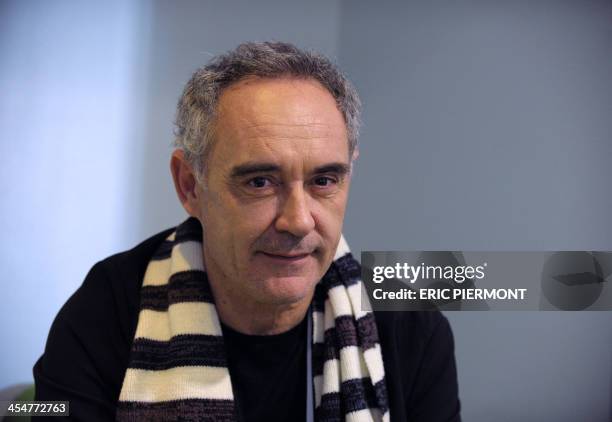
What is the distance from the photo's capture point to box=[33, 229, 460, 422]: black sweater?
1.22m

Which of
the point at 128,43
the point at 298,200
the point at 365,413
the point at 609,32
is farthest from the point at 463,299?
the point at 128,43

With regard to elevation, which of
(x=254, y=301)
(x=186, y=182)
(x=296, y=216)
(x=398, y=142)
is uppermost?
(x=398, y=142)

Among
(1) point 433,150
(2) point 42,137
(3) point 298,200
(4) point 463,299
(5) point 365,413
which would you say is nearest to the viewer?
(3) point 298,200

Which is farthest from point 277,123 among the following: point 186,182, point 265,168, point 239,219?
point 186,182

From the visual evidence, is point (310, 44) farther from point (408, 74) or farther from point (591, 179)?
point (591, 179)

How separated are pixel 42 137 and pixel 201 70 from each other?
57cm

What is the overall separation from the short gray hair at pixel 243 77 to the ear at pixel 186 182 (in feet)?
0.08

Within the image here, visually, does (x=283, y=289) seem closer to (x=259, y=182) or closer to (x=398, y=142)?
(x=259, y=182)

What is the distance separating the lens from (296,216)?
3.57ft

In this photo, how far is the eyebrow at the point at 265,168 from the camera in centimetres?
111

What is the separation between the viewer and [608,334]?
1.36m

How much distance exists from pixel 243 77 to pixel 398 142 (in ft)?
1.50

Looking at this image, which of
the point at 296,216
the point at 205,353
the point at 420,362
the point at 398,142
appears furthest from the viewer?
the point at 398,142

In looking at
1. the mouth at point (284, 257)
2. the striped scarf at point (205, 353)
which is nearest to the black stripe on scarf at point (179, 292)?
the striped scarf at point (205, 353)
